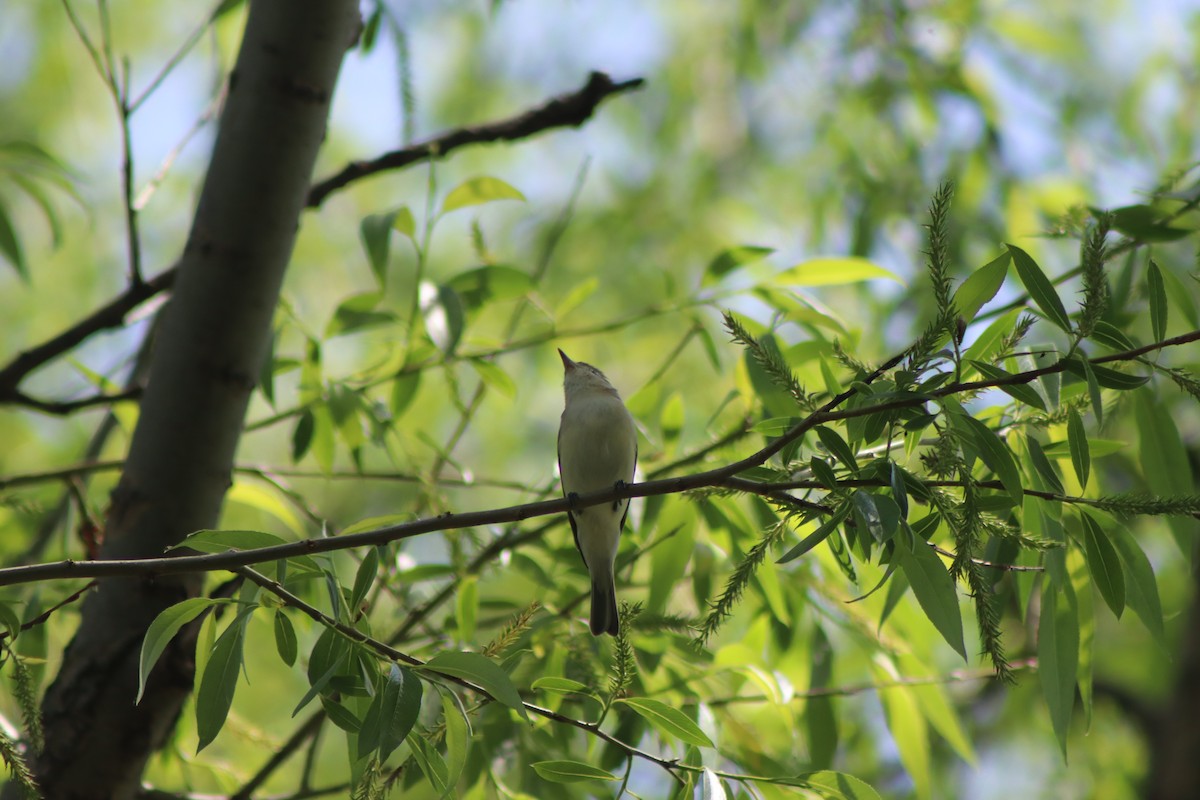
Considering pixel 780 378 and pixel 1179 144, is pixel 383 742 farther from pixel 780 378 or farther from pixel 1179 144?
pixel 1179 144

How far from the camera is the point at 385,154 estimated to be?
8.78ft

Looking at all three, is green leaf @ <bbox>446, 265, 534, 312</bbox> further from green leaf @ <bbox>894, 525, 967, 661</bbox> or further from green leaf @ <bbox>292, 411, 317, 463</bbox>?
green leaf @ <bbox>894, 525, 967, 661</bbox>

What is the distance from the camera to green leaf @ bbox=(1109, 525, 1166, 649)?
177cm

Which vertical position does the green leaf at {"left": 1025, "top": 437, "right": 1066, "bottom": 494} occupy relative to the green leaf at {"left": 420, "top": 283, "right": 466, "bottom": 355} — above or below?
below

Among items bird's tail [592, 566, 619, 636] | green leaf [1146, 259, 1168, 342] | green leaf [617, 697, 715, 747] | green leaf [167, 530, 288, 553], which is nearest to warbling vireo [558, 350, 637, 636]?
bird's tail [592, 566, 619, 636]

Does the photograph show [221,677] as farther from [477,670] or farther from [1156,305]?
[1156,305]

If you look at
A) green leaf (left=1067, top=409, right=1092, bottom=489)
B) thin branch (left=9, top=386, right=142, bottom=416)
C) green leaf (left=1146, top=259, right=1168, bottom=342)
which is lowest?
green leaf (left=1067, top=409, right=1092, bottom=489)

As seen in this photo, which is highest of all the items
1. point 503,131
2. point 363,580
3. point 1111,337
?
point 503,131

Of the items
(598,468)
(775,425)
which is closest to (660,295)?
(598,468)

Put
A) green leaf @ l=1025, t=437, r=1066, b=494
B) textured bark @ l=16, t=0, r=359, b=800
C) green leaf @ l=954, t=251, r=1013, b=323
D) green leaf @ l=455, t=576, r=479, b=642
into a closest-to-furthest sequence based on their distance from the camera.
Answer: green leaf @ l=1025, t=437, r=1066, b=494 < green leaf @ l=954, t=251, r=1013, b=323 < textured bark @ l=16, t=0, r=359, b=800 < green leaf @ l=455, t=576, r=479, b=642

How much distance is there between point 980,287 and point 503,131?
1543 millimetres

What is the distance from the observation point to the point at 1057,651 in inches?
70.2

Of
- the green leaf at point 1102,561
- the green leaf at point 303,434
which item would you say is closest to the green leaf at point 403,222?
the green leaf at point 303,434

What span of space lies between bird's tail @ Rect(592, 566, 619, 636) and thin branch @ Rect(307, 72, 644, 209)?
121 cm
